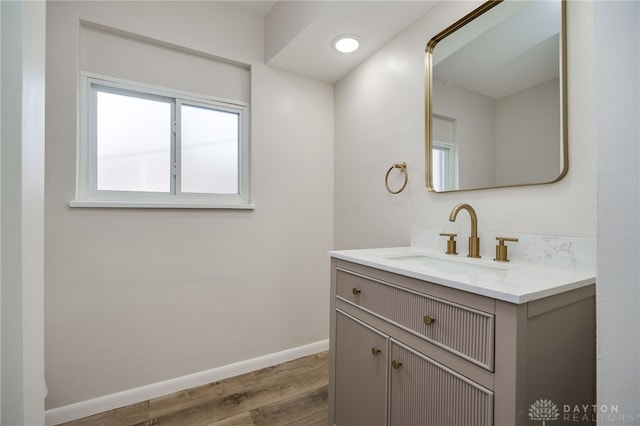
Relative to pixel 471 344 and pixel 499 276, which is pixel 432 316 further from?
pixel 499 276

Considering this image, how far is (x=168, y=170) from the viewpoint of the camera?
189cm

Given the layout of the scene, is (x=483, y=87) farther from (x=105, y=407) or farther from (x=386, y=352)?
(x=105, y=407)

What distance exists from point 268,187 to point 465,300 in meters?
1.62

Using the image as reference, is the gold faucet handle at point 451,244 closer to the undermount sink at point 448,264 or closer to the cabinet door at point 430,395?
the undermount sink at point 448,264

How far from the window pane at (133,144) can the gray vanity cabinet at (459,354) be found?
4.83 ft

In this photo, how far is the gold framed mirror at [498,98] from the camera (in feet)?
3.58

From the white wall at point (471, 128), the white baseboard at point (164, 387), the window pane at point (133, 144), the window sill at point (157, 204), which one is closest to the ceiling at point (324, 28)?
the white wall at point (471, 128)

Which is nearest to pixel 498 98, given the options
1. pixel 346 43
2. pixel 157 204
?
pixel 346 43

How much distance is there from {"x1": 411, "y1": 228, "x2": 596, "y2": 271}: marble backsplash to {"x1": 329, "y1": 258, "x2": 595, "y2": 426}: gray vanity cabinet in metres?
0.17

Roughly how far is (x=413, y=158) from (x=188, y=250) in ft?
5.07

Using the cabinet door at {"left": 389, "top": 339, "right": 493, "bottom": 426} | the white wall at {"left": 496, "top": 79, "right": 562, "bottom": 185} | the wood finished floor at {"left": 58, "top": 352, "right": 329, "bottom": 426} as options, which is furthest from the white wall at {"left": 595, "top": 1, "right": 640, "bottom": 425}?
the wood finished floor at {"left": 58, "top": 352, "right": 329, "bottom": 426}

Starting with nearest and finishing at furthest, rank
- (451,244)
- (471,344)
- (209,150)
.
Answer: (471,344) → (451,244) → (209,150)

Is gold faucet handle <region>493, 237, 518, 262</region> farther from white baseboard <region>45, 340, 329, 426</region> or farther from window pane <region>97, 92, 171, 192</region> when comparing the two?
window pane <region>97, 92, 171, 192</region>

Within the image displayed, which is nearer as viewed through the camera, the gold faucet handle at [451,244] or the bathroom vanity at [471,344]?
the bathroom vanity at [471,344]
